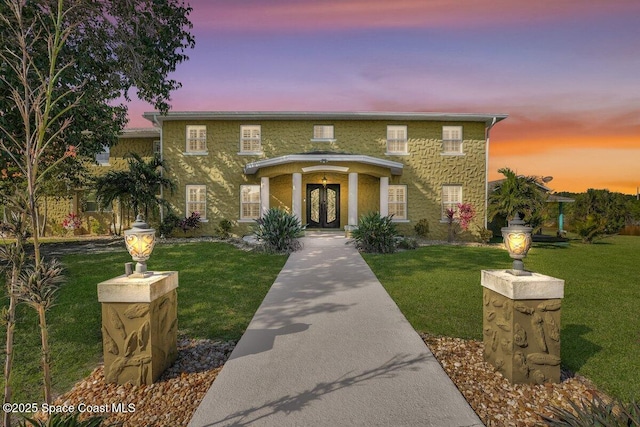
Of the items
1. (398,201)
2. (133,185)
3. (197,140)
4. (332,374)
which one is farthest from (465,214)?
(133,185)

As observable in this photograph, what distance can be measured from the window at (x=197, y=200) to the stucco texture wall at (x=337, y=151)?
210 mm

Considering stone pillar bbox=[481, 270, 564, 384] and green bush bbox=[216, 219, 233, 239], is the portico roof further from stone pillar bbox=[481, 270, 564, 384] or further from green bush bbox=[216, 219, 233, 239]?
stone pillar bbox=[481, 270, 564, 384]

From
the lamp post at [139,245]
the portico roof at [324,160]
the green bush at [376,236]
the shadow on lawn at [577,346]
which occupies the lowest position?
the shadow on lawn at [577,346]

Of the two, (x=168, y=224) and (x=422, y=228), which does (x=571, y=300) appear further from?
(x=168, y=224)

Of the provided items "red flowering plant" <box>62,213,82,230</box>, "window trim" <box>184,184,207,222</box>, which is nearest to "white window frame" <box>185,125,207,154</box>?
"window trim" <box>184,184,207,222</box>

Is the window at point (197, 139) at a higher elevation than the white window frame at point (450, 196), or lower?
higher

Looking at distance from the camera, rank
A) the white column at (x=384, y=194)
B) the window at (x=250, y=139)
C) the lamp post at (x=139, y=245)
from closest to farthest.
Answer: the lamp post at (x=139, y=245) → the white column at (x=384, y=194) → the window at (x=250, y=139)

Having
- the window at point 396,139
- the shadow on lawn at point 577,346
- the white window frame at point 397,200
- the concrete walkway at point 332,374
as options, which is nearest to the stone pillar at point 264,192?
the white window frame at point 397,200

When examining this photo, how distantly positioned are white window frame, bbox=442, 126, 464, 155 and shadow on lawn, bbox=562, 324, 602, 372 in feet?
43.0

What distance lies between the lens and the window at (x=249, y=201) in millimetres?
16281

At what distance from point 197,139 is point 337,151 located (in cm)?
726

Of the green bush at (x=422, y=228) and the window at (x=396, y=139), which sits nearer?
the green bush at (x=422, y=228)

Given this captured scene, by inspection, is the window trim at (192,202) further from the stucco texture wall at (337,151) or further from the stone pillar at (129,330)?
the stone pillar at (129,330)

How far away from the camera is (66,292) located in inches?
255
